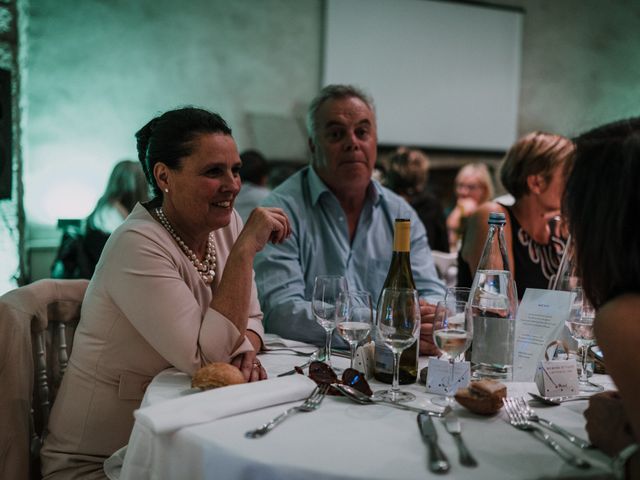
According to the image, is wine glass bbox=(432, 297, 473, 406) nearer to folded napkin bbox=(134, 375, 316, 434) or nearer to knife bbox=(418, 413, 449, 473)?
knife bbox=(418, 413, 449, 473)

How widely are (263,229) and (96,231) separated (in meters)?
2.32

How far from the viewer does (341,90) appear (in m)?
2.49

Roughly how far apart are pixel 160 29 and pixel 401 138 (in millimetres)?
2890

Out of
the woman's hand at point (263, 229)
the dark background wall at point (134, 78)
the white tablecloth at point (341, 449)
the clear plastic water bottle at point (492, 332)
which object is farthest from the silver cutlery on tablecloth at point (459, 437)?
the dark background wall at point (134, 78)

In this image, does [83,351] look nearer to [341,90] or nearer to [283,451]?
[283,451]

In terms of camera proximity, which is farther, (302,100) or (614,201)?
(302,100)

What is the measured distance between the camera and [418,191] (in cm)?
470

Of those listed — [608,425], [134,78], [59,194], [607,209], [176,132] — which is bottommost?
[608,425]

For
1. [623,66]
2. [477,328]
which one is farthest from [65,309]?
[623,66]

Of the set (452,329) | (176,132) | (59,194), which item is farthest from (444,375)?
(59,194)

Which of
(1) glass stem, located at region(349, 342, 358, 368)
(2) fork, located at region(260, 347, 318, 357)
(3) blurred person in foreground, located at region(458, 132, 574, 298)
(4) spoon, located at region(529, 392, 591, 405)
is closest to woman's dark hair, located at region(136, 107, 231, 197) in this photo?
(2) fork, located at region(260, 347, 318, 357)

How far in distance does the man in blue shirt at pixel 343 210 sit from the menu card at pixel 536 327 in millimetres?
702

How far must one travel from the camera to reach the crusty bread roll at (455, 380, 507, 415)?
1091mm

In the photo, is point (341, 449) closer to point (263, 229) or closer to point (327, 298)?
point (327, 298)
